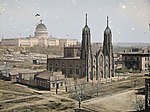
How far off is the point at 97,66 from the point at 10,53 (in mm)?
56471

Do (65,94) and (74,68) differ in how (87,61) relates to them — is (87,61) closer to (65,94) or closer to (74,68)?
(74,68)

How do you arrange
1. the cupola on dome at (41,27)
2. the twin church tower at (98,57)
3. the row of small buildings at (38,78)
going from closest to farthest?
1. the row of small buildings at (38,78)
2. the twin church tower at (98,57)
3. the cupola on dome at (41,27)

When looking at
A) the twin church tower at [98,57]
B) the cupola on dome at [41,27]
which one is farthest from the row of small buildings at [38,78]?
the cupola on dome at [41,27]

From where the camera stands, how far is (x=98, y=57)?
46812 mm

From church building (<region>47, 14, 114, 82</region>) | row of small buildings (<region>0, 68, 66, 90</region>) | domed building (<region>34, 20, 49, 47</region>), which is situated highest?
domed building (<region>34, 20, 49, 47</region>)

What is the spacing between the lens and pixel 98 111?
25.6m

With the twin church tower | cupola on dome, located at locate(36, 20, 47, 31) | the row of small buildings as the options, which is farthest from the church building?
cupola on dome, located at locate(36, 20, 47, 31)

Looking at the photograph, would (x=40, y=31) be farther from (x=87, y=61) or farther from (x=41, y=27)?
(x=87, y=61)

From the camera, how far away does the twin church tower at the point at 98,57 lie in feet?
148

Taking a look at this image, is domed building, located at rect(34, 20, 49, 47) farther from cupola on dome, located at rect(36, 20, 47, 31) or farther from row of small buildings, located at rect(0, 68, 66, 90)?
row of small buildings, located at rect(0, 68, 66, 90)

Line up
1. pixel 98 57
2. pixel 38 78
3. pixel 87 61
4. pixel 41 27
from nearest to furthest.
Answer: pixel 38 78, pixel 87 61, pixel 98 57, pixel 41 27

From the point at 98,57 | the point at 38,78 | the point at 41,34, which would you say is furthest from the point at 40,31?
the point at 38,78

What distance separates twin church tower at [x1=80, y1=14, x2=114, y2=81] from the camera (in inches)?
1773

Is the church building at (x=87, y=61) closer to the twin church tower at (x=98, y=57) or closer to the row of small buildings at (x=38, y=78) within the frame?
the twin church tower at (x=98, y=57)
